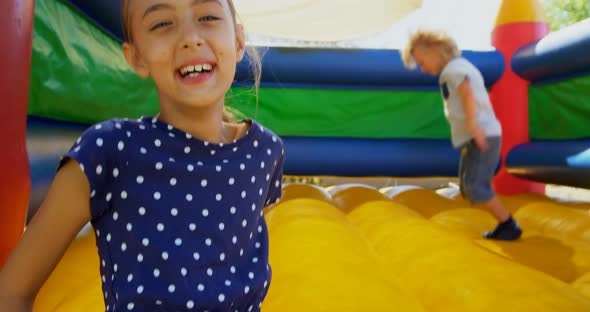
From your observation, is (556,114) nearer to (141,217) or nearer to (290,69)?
(290,69)

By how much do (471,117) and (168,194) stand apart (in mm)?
1492

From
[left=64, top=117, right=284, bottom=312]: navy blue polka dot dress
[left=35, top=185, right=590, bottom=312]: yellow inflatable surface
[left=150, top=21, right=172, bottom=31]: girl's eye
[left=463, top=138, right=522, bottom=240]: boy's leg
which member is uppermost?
[left=150, top=21, right=172, bottom=31]: girl's eye

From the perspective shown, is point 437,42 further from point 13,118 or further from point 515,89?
point 13,118

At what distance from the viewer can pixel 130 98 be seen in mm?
1787

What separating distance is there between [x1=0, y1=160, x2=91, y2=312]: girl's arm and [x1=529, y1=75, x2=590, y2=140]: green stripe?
2191mm

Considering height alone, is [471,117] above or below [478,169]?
above

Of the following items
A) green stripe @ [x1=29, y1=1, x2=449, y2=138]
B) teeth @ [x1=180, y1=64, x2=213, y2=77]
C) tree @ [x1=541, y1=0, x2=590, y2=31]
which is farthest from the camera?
tree @ [x1=541, y1=0, x2=590, y2=31]

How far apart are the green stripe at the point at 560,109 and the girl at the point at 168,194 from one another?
1975mm

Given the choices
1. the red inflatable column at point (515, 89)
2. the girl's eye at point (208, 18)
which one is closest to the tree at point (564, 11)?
the red inflatable column at point (515, 89)

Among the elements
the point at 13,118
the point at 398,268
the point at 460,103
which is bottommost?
the point at 398,268

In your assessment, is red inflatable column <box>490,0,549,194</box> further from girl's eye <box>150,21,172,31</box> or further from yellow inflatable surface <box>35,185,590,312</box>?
girl's eye <box>150,21,172,31</box>

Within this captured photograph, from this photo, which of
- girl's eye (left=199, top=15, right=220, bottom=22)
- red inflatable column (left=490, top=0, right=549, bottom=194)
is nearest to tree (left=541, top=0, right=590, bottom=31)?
red inflatable column (left=490, top=0, right=549, bottom=194)

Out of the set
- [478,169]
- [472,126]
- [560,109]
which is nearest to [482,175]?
[478,169]

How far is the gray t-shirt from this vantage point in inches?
73.1
